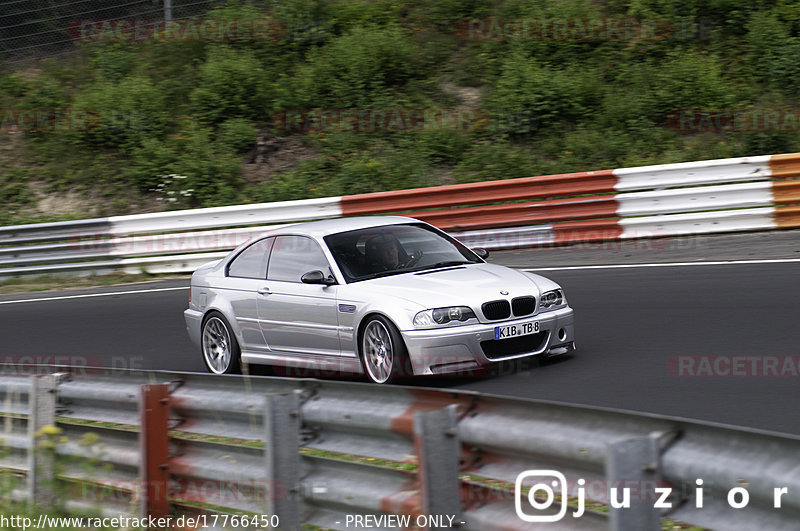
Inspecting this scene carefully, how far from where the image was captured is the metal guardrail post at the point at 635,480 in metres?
3.21

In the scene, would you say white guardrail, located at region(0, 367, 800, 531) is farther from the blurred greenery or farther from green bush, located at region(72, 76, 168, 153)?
green bush, located at region(72, 76, 168, 153)

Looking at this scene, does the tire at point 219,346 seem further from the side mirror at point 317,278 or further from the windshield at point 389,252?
the windshield at point 389,252

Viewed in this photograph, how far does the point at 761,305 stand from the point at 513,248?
5808 millimetres

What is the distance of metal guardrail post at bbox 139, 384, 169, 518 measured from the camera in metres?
5.33

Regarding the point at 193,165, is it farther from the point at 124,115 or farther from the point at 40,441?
the point at 40,441

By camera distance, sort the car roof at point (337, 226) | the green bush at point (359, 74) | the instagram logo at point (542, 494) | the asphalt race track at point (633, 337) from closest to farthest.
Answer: the instagram logo at point (542, 494) → the asphalt race track at point (633, 337) → the car roof at point (337, 226) → the green bush at point (359, 74)

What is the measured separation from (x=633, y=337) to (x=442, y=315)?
2.34m

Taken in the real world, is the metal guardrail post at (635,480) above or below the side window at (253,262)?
above

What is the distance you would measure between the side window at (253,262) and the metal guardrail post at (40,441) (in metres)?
4.22

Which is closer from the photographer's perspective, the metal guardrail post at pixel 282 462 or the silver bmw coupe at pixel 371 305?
the metal guardrail post at pixel 282 462

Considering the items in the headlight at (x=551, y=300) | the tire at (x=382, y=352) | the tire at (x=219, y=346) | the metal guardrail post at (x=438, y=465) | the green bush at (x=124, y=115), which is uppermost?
the green bush at (x=124, y=115)

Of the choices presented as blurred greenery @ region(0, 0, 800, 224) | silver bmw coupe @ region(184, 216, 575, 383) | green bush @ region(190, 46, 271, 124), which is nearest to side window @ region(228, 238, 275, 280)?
silver bmw coupe @ region(184, 216, 575, 383)

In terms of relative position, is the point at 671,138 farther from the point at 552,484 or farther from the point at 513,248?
the point at 552,484

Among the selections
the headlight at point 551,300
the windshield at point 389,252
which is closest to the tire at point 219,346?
the windshield at point 389,252
